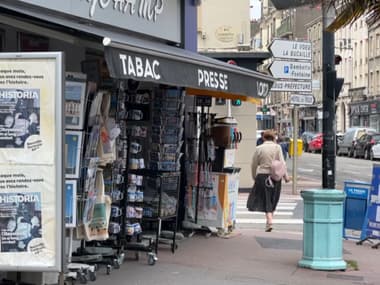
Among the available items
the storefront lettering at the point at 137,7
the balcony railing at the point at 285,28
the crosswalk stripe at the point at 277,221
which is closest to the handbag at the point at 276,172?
the crosswalk stripe at the point at 277,221

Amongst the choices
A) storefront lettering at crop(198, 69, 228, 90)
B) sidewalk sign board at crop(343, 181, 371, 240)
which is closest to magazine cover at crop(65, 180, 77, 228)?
storefront lettering at crop(198, 69, 228, 90)

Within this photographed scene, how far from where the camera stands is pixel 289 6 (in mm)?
10078

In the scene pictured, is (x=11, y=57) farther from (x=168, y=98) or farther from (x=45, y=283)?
(x=168, y=98)

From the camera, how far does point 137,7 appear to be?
955 cm

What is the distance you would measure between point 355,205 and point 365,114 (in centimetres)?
5449

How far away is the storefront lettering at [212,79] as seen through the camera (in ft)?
26.5

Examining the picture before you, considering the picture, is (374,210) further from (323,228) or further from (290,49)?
(290,49)

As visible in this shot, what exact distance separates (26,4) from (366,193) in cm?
696

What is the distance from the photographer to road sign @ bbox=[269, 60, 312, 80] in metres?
15.9

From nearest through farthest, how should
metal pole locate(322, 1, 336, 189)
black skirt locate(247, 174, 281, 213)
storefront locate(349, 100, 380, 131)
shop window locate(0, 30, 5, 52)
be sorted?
shop window locate(0, 30, 5, 52) < metal pole locate(322, 1, 336, 189) < black skirt locate(247, 174, 281, 213) < storefront locate(349, 100, 380, 131)

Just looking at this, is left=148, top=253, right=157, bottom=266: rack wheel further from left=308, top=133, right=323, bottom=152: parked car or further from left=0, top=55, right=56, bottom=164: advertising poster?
left=308, top=133, right=323, bottom=152: parked car

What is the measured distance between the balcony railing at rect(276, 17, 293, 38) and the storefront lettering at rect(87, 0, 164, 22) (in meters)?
76.0

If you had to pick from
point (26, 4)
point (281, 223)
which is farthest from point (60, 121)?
point (281, 223)

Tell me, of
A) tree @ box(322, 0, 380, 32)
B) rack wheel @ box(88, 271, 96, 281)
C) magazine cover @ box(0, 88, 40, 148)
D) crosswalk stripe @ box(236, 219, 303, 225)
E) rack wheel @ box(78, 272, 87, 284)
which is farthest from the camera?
crosswalk stripe @ box(236, 219, 303, 225)
